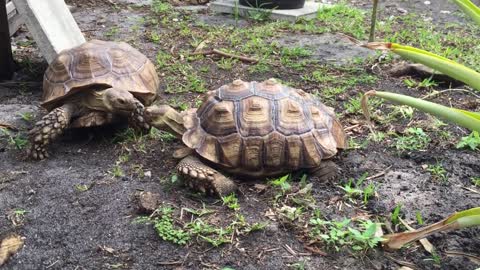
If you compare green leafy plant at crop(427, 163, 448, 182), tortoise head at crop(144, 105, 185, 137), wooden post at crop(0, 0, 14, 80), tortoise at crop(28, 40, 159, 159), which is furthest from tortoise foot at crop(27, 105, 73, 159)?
green leafy plant at crop(427, 163, 448, 182)

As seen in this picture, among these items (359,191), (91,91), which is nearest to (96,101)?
(91,91)

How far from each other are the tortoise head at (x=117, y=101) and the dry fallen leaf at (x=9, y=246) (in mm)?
1154

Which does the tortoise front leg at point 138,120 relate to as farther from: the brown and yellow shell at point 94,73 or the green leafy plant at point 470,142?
the green leafy plant at point 470,142

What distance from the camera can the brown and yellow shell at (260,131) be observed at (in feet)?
9.15

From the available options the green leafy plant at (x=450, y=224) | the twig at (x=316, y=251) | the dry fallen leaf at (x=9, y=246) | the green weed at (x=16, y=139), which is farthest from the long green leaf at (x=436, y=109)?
the green weed at (x=16, y=139)

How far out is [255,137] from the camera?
9.14 ft

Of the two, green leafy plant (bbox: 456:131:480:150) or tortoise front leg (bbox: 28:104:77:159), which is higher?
tortoise front leg (bbox: 28:104:77:159)

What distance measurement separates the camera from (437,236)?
2.34 metres

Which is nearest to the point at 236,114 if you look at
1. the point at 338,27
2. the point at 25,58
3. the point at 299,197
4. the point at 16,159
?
the point at 299,197

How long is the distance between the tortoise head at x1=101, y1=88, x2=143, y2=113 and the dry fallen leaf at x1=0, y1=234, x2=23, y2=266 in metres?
1.15

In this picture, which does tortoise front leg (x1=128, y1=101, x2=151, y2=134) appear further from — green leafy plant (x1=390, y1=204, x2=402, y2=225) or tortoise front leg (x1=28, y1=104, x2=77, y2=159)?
green leafy plant (x1=390, y1=204, x2=402, y2=225)

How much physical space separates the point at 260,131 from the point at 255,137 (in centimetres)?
4

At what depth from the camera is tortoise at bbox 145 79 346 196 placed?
2783 millimetres

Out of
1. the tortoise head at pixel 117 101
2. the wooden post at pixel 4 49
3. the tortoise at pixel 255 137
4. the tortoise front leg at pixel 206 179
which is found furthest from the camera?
the wooden post at pixel 4 49
